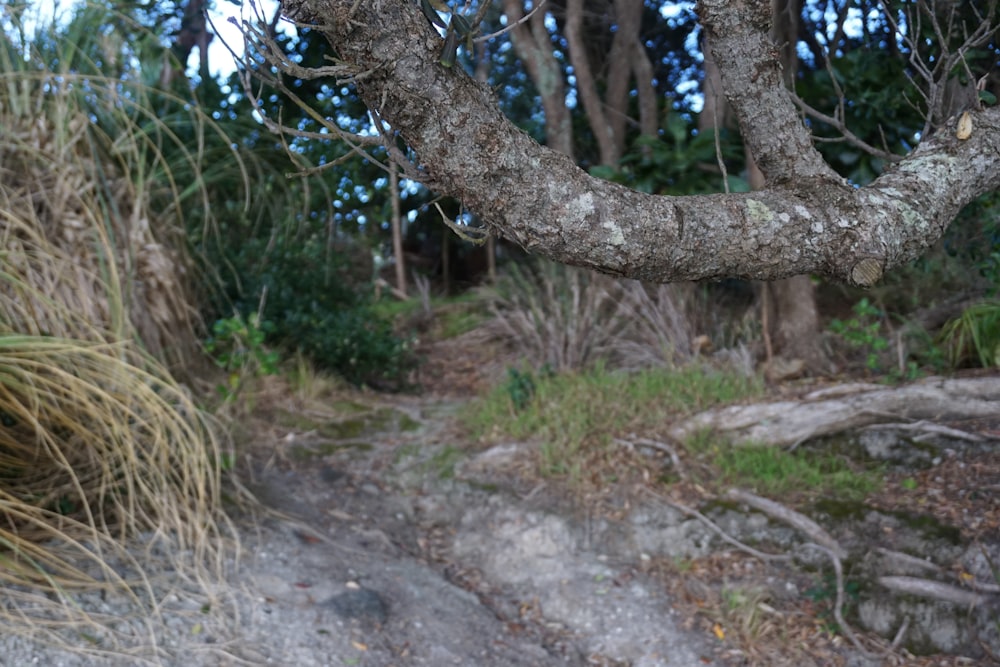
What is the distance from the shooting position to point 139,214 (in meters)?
4.75

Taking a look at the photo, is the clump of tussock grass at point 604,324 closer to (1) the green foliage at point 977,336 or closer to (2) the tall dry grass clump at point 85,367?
(1) the green foliage at point 977,336

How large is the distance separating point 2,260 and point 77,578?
4.42 feet

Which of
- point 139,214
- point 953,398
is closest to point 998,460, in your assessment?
point 953,398

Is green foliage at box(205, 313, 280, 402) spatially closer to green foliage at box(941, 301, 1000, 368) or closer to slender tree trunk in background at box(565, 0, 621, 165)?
slender tree trunk in background at box(565, 0, 621, 165)

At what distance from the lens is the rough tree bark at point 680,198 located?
1.83 metres

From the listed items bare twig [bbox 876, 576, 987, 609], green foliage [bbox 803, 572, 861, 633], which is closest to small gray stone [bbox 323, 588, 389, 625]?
green foliage [bbox 803, 572, 861, 633]

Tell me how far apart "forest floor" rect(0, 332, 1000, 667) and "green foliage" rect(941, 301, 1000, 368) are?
688mm

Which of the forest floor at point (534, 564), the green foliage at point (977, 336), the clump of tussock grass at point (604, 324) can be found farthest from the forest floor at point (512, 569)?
the clump of tussock grass at point (604, 324)

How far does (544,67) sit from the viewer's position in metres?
6.29

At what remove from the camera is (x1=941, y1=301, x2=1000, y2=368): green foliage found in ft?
16.1

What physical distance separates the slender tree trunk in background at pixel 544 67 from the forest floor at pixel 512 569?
2471mm

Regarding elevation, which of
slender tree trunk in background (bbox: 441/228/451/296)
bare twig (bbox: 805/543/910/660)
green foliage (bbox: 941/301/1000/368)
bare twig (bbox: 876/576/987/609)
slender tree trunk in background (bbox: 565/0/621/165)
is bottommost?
bare twig (bbox: 805/543/910/660)

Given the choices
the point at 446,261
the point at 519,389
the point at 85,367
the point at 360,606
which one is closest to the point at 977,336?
the point at 519,389

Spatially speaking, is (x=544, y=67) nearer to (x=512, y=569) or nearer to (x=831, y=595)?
(x=512, y=569)
